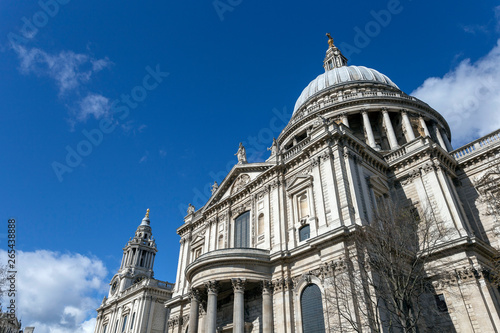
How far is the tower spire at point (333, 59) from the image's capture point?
53.7 metres

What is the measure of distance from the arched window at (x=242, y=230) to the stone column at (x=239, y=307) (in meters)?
5.34

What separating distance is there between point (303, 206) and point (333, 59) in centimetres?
3770

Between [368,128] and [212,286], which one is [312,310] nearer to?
[212,286]

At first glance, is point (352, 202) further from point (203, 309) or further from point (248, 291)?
point (203, 309)

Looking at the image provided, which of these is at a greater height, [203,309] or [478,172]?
[478,172]

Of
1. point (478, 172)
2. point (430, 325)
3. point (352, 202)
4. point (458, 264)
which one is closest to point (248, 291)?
point (352, 202)

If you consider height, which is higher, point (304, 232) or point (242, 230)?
point (242, 230)

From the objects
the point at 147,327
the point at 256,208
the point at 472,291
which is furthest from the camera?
the point at 147,327

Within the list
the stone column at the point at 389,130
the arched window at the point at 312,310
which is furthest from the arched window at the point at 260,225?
the stone column at the point at 389,130

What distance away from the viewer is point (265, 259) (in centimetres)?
2191

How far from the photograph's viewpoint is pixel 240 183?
2981 cm

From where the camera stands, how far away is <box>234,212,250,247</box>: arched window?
26.7 m

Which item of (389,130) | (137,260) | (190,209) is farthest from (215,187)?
(137,260)

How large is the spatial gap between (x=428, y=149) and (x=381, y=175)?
3595 millimetres
